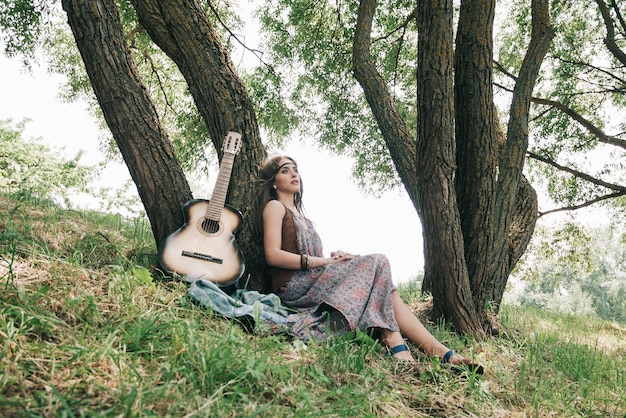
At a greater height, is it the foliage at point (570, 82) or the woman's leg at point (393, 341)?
the foliage at point (570, 82)

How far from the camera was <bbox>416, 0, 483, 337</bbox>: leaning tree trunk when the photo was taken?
343 centimetres

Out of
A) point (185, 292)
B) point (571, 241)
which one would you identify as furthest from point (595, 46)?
point (185, 292)

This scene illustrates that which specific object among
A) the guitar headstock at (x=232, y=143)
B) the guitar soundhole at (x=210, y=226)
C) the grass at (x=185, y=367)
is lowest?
the grass at (x=185, y=367)

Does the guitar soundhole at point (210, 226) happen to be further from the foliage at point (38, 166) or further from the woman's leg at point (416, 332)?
the foliage at point (38, 166)

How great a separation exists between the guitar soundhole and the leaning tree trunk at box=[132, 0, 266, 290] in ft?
0.75

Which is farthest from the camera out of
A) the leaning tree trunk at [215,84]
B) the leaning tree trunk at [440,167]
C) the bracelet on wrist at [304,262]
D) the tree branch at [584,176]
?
the tree branch at [584,176]

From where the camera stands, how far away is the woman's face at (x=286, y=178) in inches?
142

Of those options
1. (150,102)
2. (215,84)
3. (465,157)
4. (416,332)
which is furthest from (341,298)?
(150,102)

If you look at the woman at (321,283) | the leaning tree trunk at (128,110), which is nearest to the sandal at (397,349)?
the woman at (321,283)

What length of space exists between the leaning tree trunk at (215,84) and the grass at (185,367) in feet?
2.45

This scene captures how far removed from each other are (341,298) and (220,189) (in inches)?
46.2

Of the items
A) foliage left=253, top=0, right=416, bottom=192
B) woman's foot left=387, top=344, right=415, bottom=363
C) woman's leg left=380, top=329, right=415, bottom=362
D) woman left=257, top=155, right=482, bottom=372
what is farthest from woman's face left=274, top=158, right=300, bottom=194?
foliage left=253, top=0, right=416, bottom=192

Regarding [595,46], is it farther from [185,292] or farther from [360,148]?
[185,292]

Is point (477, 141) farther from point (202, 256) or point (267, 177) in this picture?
point (202, 256)
